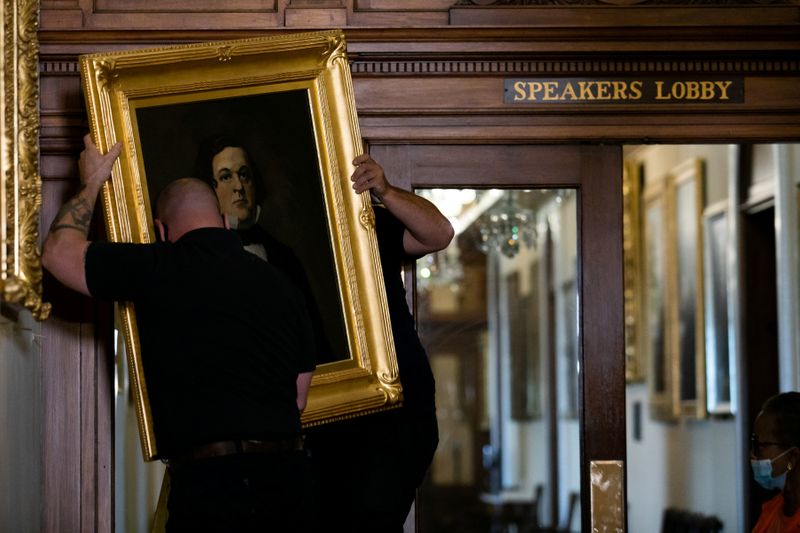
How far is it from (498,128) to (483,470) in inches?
288

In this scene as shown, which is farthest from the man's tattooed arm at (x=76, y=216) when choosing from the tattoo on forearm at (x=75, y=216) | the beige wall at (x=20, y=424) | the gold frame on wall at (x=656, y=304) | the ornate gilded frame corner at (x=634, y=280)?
the ornate gilded frame corner at (x=634, y=280)

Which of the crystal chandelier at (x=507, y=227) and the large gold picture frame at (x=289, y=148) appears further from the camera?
the crystal chandelier at (x=507, y=227)

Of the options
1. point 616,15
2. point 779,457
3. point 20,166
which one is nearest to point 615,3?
point 616,15

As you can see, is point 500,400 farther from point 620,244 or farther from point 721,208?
point 620,244

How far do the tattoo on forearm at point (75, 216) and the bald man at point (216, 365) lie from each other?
0.10m

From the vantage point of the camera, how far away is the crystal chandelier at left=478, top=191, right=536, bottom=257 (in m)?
8.20

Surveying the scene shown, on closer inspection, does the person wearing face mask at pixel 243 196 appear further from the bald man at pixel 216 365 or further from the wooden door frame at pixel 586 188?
the wooden door frame at pixel 586 188

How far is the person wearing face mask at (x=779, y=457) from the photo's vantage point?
5.39m

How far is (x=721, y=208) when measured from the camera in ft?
30.0

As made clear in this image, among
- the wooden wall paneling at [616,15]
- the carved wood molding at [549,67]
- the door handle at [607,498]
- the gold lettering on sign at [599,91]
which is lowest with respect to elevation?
the door handle at [607,498]

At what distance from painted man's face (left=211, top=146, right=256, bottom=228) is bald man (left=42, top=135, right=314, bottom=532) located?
565mm

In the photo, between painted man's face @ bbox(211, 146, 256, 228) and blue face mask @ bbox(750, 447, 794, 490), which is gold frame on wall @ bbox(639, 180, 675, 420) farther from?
painted man's face @ bbox(211, 146, 256, 228)

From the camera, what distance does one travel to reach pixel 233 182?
5234 millimetres

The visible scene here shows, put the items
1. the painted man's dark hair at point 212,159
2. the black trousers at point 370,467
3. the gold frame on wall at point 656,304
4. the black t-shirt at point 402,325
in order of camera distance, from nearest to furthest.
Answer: the painted man's dark hair at point 212,159 → the black trousers at point 370,467 → the black t-shirt at point 402,325 → the gold frame on wall at point 656,304
